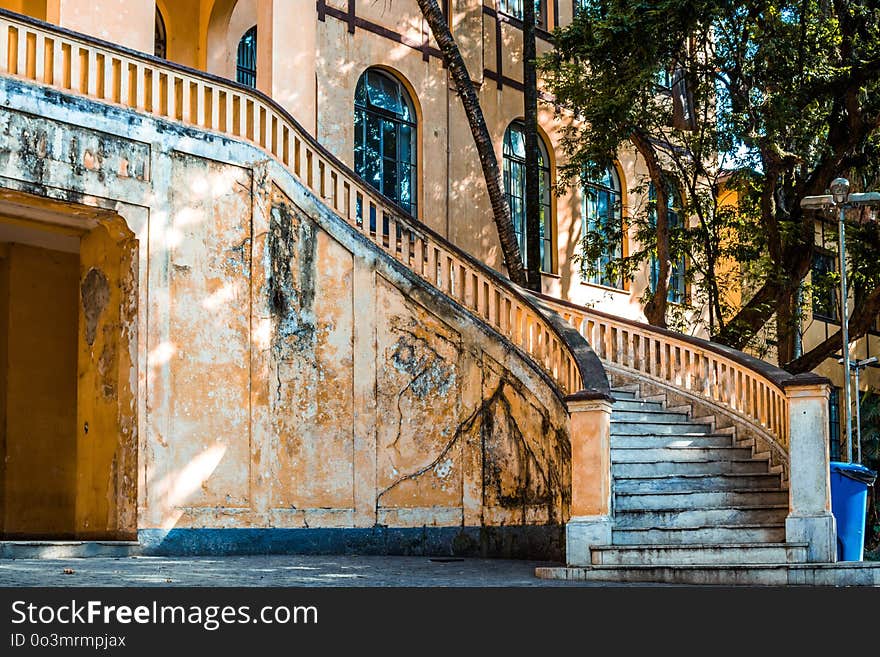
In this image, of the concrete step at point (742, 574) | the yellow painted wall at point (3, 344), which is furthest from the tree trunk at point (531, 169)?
the concrete step at point (742, 574)

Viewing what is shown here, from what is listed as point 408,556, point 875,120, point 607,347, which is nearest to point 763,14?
point 875,120

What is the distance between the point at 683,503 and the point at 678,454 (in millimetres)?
1273

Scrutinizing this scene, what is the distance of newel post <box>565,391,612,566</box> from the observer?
1281cm

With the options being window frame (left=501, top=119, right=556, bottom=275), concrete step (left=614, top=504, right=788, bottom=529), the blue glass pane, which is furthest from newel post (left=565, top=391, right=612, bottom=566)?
window frame (left=501, top=119, right=556, bottom=275)

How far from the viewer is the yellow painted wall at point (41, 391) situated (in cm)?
1761

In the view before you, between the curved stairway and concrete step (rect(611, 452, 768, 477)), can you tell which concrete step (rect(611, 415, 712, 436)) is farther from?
concrete step (rect(611, 452, 768, 477))

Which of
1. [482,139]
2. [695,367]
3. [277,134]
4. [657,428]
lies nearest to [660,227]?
[482,139]

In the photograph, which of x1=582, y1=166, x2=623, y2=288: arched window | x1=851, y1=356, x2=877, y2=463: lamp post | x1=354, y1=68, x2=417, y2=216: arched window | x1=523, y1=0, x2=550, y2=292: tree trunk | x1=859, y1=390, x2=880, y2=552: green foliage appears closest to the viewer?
x1=523, y1=0, x2=550, y2=292: tree trunk

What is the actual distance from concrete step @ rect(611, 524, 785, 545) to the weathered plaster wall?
1386mm

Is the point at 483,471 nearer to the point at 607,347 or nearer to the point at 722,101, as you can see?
the point at 607,347

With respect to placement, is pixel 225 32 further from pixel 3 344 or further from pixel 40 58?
pixel 40 58

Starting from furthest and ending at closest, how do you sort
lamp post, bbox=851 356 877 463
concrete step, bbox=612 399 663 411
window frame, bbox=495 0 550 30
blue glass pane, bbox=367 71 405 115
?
window frame, bbox=495 0 550 30
lamp post, bbox=851 356 877 463
blue glass pane, bbox=367 71 405 115
concrete step, bbox=612 399 663 411

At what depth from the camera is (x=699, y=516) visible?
14.2m

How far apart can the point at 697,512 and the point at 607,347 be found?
3.95m
